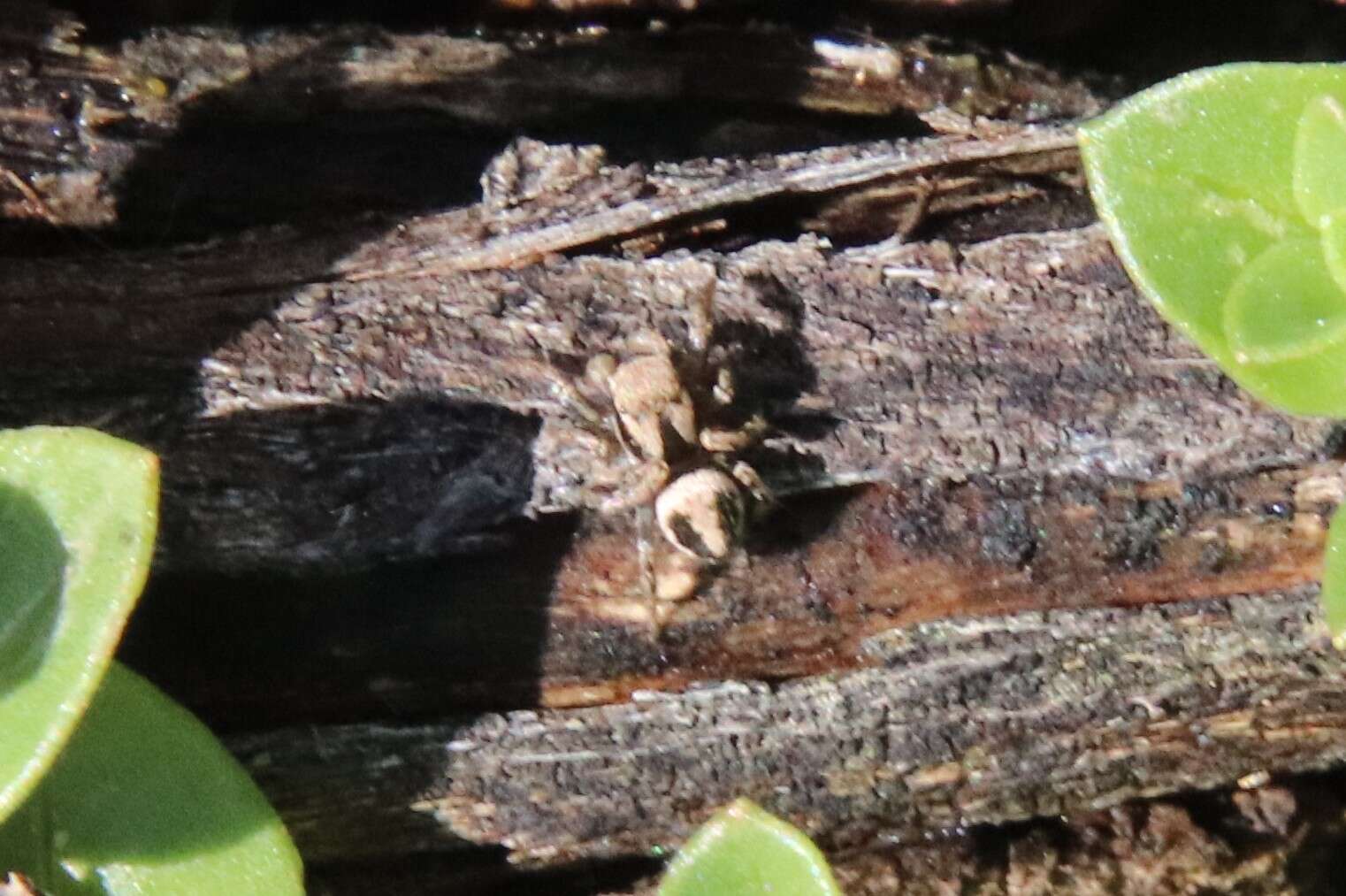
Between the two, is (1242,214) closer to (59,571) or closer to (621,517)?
(621,517)

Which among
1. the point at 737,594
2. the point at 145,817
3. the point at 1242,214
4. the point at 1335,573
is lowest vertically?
the point at 145,817

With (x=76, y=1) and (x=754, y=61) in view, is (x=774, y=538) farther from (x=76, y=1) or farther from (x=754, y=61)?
(x=76, y=1)

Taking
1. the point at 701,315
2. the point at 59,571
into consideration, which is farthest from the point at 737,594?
the point at 59,571

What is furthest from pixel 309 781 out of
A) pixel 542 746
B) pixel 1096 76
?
pixel 1096 76

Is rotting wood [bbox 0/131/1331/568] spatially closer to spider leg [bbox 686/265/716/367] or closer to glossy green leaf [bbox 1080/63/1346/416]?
spider leg [bbox 686/265/716/367]

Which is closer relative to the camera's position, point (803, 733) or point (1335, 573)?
point (1335, 573)
